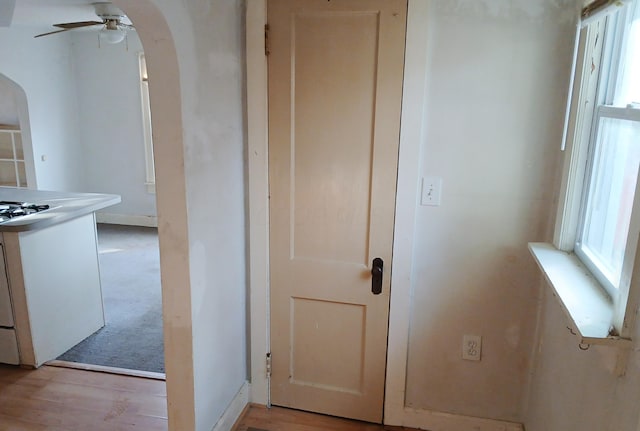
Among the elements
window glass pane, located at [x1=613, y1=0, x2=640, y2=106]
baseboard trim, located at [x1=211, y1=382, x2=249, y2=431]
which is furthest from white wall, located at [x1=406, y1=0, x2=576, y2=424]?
baseboard trim, located at [x1=211, y1=382, x2=249, y2=431]

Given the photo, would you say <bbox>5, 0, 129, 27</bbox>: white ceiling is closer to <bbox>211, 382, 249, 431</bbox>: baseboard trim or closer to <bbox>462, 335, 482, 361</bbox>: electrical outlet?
<bbox>211, 382, 249, 431</bbox>: baseboard trim

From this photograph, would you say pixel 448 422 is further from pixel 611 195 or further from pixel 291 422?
pixel 611 195

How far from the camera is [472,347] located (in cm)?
215

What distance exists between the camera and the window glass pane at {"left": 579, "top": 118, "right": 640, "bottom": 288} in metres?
1.33

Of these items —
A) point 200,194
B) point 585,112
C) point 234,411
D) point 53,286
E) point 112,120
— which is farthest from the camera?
point 112,120

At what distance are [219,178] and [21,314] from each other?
170cm

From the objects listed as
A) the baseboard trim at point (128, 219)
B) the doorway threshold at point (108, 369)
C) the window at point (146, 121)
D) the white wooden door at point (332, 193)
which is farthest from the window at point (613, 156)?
the baseboard trim at point (128, 219)

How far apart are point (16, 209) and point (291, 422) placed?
7.19ft

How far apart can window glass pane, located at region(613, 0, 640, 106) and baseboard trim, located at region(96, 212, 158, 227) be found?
566 cm

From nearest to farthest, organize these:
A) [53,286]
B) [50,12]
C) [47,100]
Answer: [53,286]
[50,12]
[47,100]

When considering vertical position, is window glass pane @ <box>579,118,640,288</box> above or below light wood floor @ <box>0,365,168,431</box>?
above

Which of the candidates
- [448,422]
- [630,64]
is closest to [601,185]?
[630,64]

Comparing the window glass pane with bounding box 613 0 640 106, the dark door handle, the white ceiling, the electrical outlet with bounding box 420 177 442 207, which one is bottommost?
the dark door handle

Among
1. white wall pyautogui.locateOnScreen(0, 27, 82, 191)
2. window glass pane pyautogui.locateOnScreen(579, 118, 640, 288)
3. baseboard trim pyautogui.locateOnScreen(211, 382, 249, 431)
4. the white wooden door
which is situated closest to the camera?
window glass pane pyautogui.locateOnScreen(579, 118, 640, 288)
